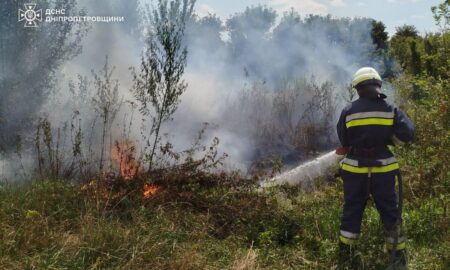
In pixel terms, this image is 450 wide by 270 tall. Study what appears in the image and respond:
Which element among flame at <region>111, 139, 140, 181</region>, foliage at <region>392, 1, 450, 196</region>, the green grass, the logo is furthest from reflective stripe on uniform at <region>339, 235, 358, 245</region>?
the logo

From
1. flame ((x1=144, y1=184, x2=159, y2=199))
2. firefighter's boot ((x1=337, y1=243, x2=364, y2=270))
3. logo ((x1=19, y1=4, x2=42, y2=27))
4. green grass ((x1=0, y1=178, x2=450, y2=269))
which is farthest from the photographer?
logo ((x1=19, y1=4, x2=42, y2=27))

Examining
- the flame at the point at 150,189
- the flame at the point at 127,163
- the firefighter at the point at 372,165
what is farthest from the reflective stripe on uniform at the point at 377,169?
the flame at the point at 127,163

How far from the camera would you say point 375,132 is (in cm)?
381

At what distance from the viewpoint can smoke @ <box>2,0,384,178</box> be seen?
9.49 meters

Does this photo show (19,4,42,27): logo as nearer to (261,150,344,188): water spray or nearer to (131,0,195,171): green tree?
(131,0,195,171): green tree

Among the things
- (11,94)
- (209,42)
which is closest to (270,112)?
(209,42)

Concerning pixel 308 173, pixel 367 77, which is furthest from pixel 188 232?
pixel 308 173

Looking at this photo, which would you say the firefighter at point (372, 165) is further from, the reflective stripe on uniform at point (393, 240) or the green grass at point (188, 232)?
the green grass at point (188, 232)

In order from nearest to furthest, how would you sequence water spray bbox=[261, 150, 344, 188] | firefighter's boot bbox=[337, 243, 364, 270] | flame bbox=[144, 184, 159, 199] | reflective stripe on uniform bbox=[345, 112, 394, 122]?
firefighter's boot bbox=[337, 243, 364, 270] < reflective stripe on uniform bbox=[345, 112, 394, 122] < flame bbox=[144, 184, 159, 199] < water spray bbox=[261, 150, 344, 188]

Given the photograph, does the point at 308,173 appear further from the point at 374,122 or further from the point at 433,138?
the point at 374,122

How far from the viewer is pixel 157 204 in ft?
15.9

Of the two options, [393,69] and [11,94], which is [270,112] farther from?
[393,69]

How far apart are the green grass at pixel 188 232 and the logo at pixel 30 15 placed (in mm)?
4401

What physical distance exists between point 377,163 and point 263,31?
16501 mm
